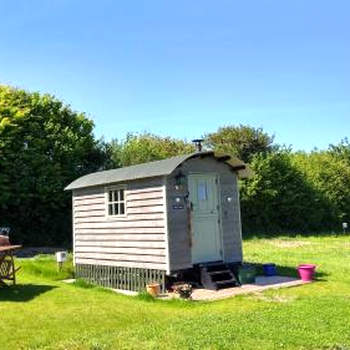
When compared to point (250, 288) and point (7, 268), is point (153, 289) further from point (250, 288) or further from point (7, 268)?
point (7, 268)

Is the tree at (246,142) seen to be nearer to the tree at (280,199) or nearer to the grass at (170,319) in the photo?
the tree at (280,199)

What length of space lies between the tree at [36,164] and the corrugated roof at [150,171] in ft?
30.4

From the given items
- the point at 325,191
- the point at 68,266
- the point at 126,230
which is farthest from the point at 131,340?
the point at 325,191

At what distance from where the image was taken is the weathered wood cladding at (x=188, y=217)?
1220cm

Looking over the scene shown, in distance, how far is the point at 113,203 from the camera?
14.0 metres

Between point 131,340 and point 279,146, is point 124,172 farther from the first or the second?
point 279,146

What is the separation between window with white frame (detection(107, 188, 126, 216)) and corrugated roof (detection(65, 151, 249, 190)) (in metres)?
0.29

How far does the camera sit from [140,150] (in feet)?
111

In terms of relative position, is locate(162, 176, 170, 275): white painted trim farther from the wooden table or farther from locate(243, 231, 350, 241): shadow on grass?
locate(243, 231, 350, 241): shadow on grass

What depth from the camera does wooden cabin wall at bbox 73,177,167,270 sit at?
12367 mm

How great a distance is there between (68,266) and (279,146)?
855 inches

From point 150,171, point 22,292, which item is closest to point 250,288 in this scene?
point 150,171

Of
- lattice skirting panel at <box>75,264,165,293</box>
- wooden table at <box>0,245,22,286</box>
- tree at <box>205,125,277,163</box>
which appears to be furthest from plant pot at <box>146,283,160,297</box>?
tree at <box>205,125,277,163</box>

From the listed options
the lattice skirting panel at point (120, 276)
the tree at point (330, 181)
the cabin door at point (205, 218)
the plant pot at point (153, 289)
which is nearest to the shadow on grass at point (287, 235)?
the tree at point (330, 181)
